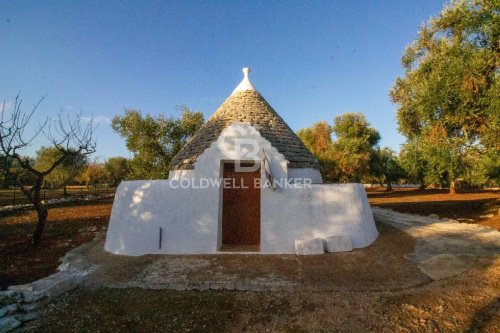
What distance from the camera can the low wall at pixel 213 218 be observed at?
831 centimetres

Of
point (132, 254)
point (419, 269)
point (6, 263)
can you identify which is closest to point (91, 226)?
point (6, 263)

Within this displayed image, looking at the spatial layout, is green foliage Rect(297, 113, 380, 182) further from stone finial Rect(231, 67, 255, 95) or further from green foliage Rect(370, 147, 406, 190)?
stone finial Rect(231, 67, 255, 95)

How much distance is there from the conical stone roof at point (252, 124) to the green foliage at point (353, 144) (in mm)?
22300

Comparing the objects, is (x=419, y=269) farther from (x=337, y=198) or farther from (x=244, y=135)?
(x=244, y=135)

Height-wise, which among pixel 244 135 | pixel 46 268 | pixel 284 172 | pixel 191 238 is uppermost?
pixel 244 135

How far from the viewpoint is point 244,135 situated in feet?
28.9

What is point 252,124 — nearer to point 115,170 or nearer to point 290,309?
point 290,309

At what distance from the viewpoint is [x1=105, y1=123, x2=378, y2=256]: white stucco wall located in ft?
27.3

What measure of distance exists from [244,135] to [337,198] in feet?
11.5

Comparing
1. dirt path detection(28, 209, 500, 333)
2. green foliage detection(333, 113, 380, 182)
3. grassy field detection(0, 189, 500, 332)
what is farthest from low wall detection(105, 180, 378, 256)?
green foliage detection(333, 113, 380, 182)

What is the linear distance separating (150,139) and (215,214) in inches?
600

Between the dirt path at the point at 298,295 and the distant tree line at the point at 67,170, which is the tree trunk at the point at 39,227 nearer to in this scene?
the dirt path at the point at 298,295

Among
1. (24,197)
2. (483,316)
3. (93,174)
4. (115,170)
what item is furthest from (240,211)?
(115,170)

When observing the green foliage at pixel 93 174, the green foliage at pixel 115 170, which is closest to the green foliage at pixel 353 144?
the green foliage at pixel 93 174
